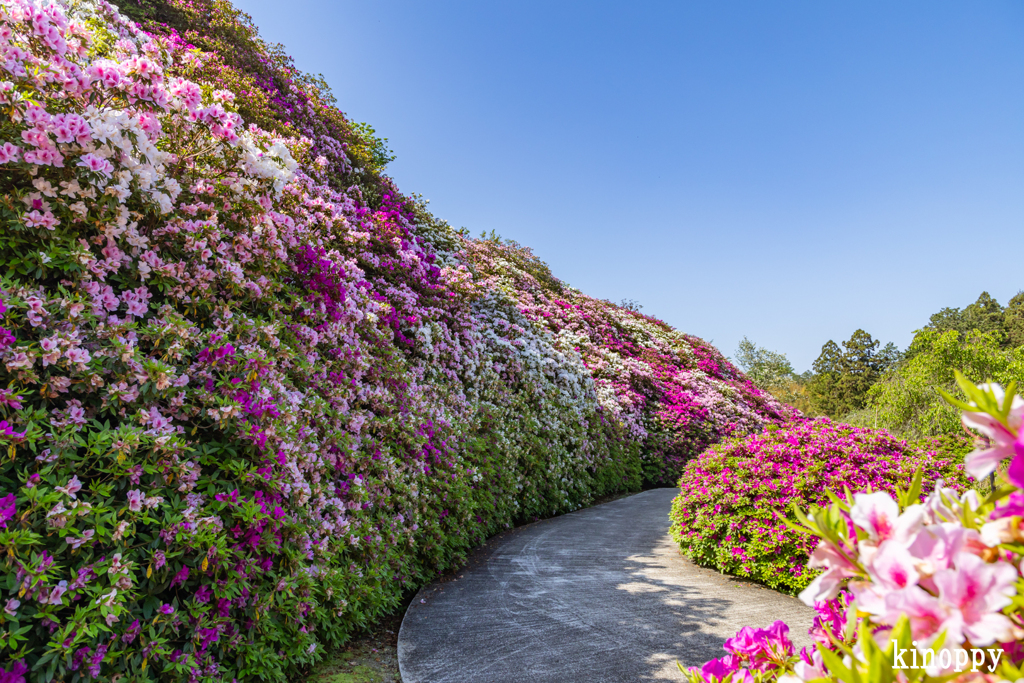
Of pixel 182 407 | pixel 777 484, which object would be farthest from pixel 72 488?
pixel 777 484

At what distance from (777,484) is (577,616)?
2480 mm

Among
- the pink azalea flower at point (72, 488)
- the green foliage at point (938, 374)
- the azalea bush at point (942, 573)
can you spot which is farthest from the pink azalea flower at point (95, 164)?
the green foliage at point (938, 374)

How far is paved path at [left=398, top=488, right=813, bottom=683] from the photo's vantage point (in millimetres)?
3301

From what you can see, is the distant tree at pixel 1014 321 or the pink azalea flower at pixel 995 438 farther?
the distant tree at pixel 1014 321

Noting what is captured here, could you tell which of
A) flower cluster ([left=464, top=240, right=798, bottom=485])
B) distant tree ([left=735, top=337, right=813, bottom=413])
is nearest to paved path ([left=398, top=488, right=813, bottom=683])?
flower cluster ([left=464, top=240, right=798, bottom=485])

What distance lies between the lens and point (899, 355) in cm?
4016

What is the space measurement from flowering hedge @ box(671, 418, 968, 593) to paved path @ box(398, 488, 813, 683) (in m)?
0.26

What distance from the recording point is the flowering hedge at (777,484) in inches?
185

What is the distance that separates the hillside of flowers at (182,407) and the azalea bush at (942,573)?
271cm

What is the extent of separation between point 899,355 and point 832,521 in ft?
161

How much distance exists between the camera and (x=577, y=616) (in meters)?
4.05

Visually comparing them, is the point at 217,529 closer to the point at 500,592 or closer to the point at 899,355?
the point at 500,592

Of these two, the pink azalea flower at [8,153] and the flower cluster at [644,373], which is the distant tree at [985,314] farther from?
the pink azalea flower at [8,153]

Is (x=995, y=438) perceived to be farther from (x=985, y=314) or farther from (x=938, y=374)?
(x=985, y=314)
